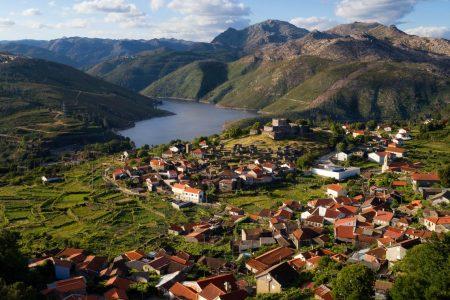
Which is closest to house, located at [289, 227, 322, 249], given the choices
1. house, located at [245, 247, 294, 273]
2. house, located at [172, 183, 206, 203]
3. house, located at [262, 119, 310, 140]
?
house, located at [245, 247, 294, 273]

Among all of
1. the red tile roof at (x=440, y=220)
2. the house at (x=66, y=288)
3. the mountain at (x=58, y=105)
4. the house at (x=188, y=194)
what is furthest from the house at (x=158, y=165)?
the mountain at (x=58, y=105)

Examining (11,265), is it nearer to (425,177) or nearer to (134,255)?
(134,255)

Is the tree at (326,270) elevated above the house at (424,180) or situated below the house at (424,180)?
below

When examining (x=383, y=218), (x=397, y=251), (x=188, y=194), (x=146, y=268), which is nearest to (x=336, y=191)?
(x=383, y=218)

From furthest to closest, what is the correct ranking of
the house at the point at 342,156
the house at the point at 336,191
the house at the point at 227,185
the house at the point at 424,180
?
the house at the point at 342,156 → the house at the point at 227,185 → the house at the point at 336,191 → the house at the point at 424,180

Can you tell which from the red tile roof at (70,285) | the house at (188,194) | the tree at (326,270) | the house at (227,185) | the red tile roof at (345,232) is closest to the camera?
the tree at (326,270)

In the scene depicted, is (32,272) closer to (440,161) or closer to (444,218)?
(444,218)

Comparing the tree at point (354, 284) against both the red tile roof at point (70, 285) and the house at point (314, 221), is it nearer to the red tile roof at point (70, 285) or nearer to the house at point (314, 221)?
the red tile roof at point (70, 285)

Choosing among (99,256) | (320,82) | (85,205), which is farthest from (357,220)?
(320,82)
